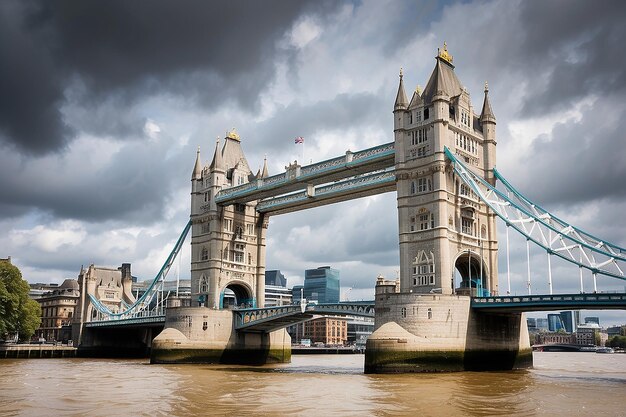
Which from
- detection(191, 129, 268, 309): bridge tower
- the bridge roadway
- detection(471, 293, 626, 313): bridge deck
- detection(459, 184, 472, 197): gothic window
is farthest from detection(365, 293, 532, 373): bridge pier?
detection(191, 129, 268, 309): bridge tower

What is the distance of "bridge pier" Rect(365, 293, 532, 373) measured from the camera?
152ft

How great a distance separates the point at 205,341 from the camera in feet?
218

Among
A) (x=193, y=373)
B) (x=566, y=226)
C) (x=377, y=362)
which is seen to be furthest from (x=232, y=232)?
(x=566, y=226)

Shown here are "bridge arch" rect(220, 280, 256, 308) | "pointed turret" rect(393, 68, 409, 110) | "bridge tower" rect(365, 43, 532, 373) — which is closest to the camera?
"bridge tower" rect(365, 43, 532, 373)

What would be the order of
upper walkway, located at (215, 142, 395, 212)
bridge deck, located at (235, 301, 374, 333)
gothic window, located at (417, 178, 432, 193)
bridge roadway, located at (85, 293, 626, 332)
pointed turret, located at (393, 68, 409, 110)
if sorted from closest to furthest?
bridge roadway, located at (85, 293, 626, 332), gothic window, located at (417, 178, 432, 193), bridge deck, located at (235, 301, 374, 333), pointed turret, located at (393, 68, 409, 110), upper walkway, located at (215, 142, 395, 212)

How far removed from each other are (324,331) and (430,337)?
358 ft

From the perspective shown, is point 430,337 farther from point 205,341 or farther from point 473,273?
point 205,341

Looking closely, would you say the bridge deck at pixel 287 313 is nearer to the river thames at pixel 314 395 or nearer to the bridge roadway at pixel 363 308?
the bridge roadway at pixel 363 308

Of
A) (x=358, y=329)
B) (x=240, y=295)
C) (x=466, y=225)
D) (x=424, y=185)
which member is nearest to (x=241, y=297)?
(x=240, y=295)

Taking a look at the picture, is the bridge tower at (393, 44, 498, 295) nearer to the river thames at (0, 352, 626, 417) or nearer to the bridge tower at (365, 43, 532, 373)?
the bridge tower at (365, 43, 532, 373)

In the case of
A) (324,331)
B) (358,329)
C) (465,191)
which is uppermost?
(465,191)

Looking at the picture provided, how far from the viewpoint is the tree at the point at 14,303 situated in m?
72.4

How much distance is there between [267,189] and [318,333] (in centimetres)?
9152

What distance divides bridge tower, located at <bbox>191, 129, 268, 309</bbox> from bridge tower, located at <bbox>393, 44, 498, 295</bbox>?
1000 inches
